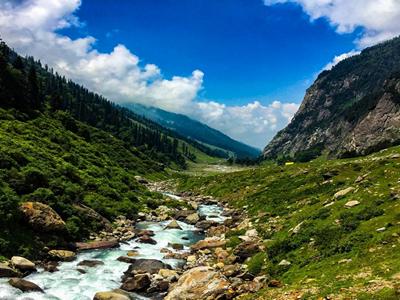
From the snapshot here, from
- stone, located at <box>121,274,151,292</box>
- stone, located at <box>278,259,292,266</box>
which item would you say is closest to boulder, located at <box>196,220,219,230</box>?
stone, located at <box>121,274,151,292</box>

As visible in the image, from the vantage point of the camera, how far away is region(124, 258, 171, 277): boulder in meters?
35.2

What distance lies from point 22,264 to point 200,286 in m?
15.8

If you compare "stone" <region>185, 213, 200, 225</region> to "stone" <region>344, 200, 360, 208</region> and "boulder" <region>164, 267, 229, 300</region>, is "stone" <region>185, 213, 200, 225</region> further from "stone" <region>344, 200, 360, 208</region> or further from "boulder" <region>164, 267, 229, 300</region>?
"boulder" <region>164, 267, 229, 300</region>

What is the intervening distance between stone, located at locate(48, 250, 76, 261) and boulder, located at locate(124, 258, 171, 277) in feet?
21.0

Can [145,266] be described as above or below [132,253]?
above

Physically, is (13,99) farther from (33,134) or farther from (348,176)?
(348,176)

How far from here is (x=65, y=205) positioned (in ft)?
157

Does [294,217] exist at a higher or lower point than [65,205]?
higher

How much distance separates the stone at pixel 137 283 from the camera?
31234 millimetres

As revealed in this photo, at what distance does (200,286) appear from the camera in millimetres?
28562

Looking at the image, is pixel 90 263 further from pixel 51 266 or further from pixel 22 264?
pixel 22 264

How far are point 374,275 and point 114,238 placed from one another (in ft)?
109

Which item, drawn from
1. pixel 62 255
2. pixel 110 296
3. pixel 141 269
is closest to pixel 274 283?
pixel 110 296

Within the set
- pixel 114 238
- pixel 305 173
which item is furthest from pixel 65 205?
pixel 305 173
